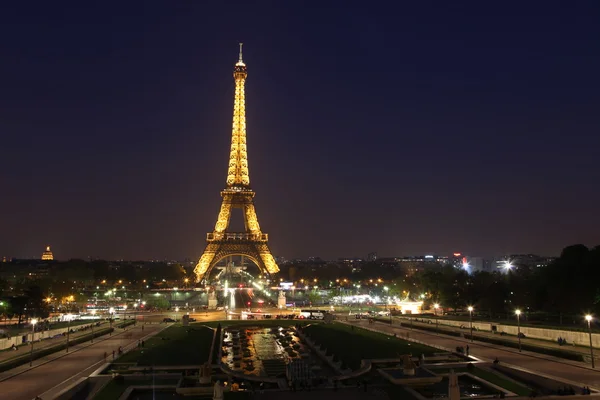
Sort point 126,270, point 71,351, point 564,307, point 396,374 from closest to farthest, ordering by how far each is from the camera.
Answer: point 396,374
point 71,351
point 564,307
point 126,270

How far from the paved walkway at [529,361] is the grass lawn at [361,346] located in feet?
7.96

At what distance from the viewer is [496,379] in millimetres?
29203

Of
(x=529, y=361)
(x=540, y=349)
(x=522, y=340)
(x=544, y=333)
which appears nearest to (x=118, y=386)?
(x=529, y=361)

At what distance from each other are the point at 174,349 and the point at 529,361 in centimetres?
2237

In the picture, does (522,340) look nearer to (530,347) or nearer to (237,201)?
(530,347)

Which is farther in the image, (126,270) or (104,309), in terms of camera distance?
(126,270)

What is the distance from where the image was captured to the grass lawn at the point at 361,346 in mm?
37188

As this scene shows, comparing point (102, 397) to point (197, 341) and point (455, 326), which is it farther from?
point (455, 326)

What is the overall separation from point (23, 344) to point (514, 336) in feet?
118

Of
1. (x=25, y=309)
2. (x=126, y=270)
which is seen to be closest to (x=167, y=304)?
(x=25, y=309)

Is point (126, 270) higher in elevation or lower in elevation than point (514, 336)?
higher

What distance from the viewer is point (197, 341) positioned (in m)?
45.8

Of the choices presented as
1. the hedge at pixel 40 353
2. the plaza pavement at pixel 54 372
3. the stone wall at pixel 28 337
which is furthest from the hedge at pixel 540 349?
the stone wall at pixel 28 337

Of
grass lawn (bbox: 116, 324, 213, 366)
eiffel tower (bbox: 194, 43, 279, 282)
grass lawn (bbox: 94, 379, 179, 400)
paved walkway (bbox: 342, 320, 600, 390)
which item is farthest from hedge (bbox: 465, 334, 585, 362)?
eiffel tower (bbox: 194, 43, 279, 282)
